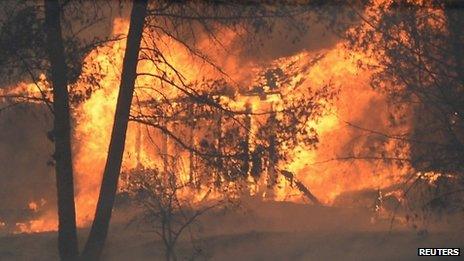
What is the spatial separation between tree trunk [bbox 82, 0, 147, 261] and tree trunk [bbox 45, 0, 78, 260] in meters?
0.35

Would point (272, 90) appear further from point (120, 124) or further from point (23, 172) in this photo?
point (23, 172)

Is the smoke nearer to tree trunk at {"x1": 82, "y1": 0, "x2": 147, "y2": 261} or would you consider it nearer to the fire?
the fire

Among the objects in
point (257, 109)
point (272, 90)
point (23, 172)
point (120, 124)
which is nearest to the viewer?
point (120, 124)

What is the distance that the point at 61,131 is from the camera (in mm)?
10039

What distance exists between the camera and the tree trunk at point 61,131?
985 centimetres

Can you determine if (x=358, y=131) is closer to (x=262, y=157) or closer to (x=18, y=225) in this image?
(x=262, y=157)

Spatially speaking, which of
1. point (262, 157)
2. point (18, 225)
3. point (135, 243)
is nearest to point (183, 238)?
point (135, 243)

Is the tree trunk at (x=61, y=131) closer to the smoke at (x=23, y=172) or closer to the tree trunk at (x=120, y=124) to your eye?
the tree trunk at (x=120, y=124)

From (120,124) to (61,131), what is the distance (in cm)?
90

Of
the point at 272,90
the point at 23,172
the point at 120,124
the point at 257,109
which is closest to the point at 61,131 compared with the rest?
the point at 120,124

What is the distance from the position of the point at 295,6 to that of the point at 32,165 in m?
8.38

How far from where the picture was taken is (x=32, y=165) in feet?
53.4

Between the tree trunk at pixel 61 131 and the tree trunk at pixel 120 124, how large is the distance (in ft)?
1.16

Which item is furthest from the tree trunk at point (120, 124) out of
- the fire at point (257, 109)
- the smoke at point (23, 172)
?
the smoke at point (23, 172)
